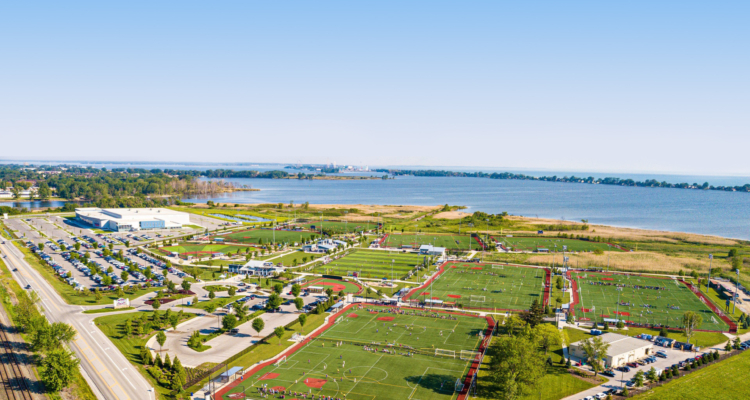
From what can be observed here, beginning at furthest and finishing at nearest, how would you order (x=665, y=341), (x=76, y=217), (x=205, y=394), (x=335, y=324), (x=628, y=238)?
(x=76, y=217), (x=628, y=238), (x=335, y=324), (x=665, y=341), (x=205, y=394)

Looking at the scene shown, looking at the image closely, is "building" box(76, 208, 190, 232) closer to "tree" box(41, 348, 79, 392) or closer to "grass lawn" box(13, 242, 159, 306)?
"grass lawn" box(13, 242, 159, 306)

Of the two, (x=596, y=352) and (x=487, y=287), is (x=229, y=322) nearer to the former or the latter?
(x=596, y=352)

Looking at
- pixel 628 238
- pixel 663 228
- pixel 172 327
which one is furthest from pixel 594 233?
pixel 172 327

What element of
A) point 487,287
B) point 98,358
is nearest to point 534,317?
point 487,287

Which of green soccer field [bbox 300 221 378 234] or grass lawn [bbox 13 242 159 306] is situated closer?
grass lawn [bbox 13 242 159 306]

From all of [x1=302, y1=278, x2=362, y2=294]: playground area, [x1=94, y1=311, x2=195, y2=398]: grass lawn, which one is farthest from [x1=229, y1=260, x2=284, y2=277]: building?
[x1=94, y1=311, x2=195, y2=398]: grass lawn

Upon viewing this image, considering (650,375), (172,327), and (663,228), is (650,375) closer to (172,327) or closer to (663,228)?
(172,327)

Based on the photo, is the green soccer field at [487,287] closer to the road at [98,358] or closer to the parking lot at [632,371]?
the parking lot at [632,371]
